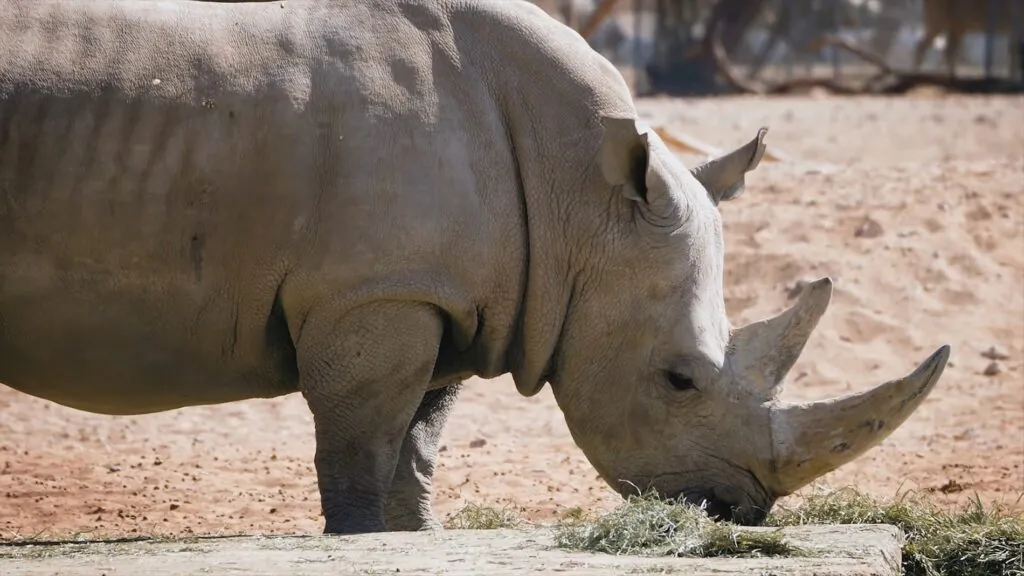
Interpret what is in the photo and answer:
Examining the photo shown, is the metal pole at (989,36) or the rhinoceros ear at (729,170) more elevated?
the rhinoceros ear at (729,170)

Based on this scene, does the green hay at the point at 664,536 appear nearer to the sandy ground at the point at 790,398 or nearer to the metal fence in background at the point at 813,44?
the sandy ground at the point at 790,398

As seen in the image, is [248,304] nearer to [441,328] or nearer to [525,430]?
[441,328]

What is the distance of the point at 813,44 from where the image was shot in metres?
30.8

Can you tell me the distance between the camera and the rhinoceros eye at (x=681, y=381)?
19.9 ft

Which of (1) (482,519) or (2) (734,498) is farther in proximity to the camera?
(1) (482,519)

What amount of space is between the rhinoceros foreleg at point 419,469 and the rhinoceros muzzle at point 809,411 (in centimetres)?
112

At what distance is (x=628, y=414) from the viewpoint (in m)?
6.13

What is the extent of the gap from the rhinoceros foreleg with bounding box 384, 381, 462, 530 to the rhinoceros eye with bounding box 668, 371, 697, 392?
0.87 metres


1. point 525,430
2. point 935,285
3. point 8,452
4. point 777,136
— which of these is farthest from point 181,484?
point 777,136

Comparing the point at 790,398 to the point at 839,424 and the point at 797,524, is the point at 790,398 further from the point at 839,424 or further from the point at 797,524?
the point at 839,424

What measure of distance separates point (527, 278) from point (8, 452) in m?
3.78

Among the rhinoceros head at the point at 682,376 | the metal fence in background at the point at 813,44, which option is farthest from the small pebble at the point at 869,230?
the metal fence in background at the point at 813,44

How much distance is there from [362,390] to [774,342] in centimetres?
137

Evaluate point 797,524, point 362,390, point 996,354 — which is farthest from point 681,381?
point 996,354
